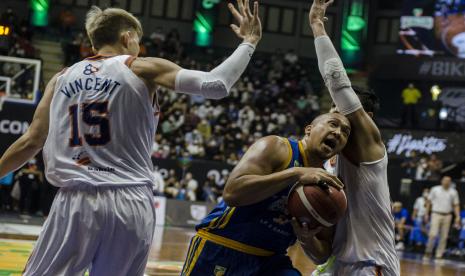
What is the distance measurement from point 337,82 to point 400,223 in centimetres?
1525

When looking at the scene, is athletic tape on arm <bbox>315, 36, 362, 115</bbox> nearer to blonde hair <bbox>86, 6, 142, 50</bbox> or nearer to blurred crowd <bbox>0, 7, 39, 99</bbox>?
blonde hair <bbox>86, 6, 142, 50</bbox>

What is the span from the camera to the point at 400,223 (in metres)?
19.0

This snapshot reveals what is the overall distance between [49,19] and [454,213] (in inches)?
722

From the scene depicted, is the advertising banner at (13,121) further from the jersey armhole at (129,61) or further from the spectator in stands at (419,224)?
the jersey armhole at (129,61)

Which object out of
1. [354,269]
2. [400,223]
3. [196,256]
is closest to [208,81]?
[196,256]

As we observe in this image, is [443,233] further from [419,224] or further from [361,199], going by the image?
[361,199]

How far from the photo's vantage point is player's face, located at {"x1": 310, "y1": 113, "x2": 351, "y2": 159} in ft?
14.0

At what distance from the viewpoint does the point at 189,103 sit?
2597cm

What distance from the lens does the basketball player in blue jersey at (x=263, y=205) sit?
4090mm

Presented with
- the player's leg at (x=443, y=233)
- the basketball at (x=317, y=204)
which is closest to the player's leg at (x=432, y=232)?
the player's leg at (x=443, y=233)

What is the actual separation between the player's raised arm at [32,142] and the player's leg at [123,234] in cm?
63

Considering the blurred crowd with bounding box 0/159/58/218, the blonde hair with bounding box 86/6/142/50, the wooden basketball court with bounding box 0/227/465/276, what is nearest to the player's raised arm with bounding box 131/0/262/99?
the blonde hair with bounding box 86/6/142/50

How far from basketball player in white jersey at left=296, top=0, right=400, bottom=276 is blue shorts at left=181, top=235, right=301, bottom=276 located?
7.9 inches

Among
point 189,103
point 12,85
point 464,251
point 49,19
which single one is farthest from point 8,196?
point 49,19
